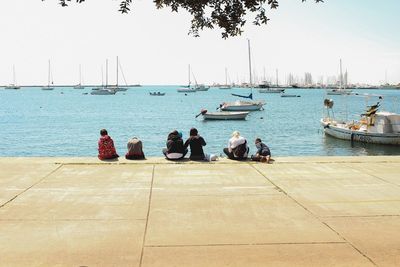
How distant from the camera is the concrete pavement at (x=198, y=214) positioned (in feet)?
19.9

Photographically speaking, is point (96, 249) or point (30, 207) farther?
point (30, 207)

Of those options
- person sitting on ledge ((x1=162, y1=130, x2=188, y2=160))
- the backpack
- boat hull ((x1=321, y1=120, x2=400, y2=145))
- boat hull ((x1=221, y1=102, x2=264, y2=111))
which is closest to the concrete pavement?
person sitting on ledge ((x1=162, y1=130, x2=188, y2=160))

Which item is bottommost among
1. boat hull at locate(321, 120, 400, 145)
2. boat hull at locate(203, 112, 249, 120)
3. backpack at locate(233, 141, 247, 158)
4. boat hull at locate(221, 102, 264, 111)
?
boat hull at locate(321, 120, 400, 145)

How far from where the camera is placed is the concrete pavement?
6062mm

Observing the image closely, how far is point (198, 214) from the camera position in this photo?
315 inches

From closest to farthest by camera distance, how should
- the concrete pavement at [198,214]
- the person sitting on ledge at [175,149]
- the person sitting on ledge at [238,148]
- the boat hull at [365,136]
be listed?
the concrete pavement at [198,214] < the person sitting on ledge at [175,149] < the person sitting on ledge at [238,148] < the boat hull at [365,136]

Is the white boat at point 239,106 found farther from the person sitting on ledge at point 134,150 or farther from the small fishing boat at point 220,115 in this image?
the person sitting on ledge at point 134,150

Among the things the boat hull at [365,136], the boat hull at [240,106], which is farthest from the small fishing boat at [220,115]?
the boat hull at [365,136]

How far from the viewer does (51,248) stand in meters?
6.27

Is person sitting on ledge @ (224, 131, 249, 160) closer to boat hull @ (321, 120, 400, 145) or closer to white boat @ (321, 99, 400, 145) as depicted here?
white boat @ (321, 99, 400, 145)

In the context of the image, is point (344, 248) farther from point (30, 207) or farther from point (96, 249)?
point (30, 207)

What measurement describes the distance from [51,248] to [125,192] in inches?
136

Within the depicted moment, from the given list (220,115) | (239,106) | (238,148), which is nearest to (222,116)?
(220,115)

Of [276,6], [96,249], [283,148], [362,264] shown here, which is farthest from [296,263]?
[283,148]
